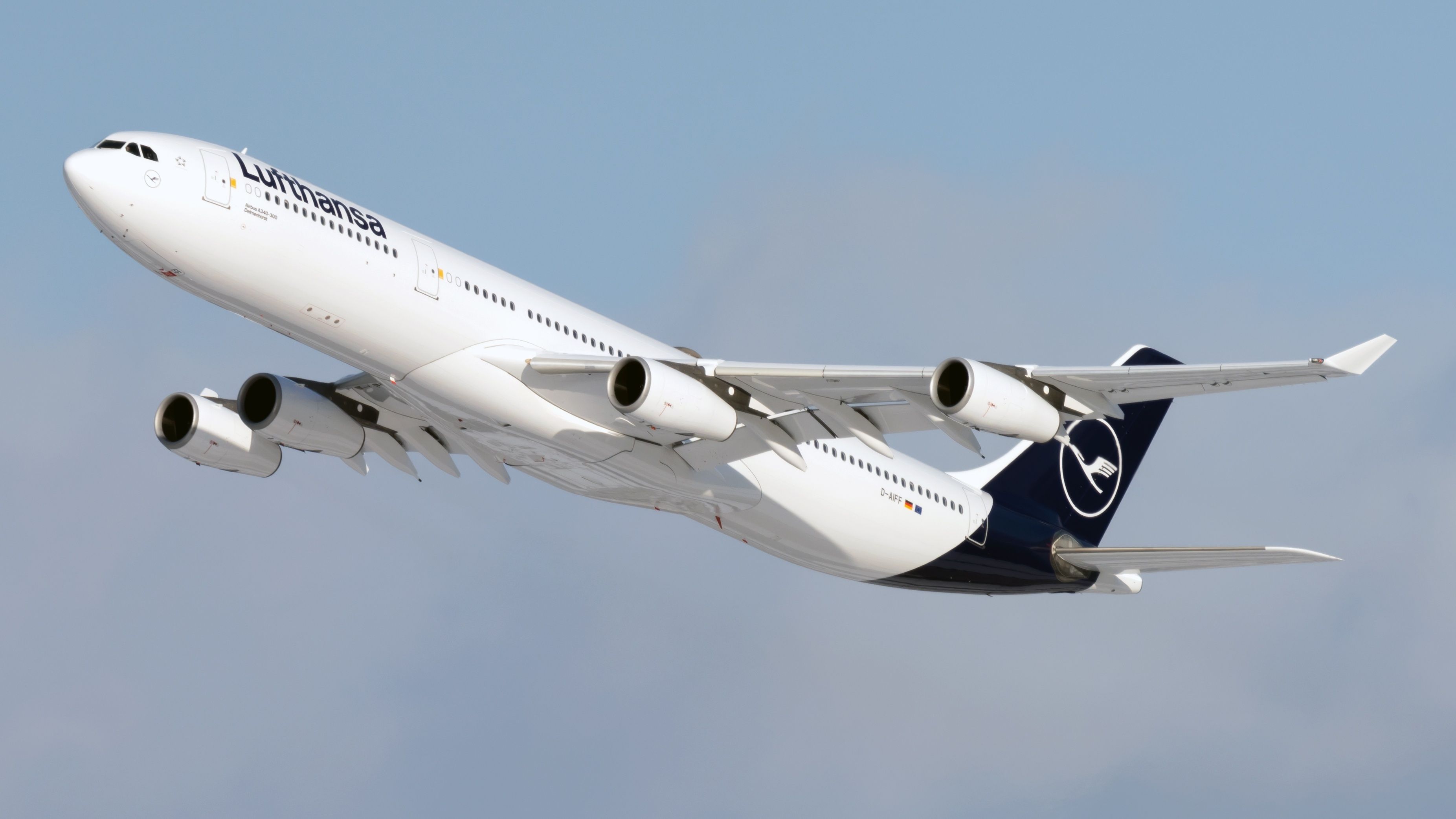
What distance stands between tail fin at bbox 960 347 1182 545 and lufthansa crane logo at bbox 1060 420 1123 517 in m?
0.01

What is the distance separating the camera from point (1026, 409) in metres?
29.3

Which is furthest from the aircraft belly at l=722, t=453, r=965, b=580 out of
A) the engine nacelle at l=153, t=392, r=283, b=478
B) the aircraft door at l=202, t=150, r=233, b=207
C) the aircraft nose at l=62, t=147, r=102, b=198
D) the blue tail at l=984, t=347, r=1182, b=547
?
the aircraft nose at l=62, t=147, r=102, b=198

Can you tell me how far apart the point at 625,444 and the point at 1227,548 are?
13407 millimetres

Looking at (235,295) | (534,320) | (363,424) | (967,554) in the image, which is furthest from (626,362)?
(967,554)

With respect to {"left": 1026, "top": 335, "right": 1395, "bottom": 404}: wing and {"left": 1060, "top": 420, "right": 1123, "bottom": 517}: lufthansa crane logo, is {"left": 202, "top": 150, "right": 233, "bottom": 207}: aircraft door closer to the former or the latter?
{"left": 1026, "top": 335, "right": 1395, "bottom": 404}: wing

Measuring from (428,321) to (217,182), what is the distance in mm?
4477

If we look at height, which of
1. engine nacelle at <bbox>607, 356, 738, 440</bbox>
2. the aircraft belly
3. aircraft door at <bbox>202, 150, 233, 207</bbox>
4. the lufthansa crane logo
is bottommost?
the aircraft belly

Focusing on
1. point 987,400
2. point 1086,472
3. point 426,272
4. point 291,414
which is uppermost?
point 426,272

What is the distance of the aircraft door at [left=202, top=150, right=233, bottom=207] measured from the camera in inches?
1133

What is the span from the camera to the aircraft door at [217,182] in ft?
94.4

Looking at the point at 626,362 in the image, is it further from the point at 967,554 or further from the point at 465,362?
the point at 967,554

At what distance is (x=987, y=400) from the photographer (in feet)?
94.9

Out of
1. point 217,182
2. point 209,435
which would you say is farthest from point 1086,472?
point 217,182

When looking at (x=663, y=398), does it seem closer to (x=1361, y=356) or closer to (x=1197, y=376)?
(x=1197, y=376)
